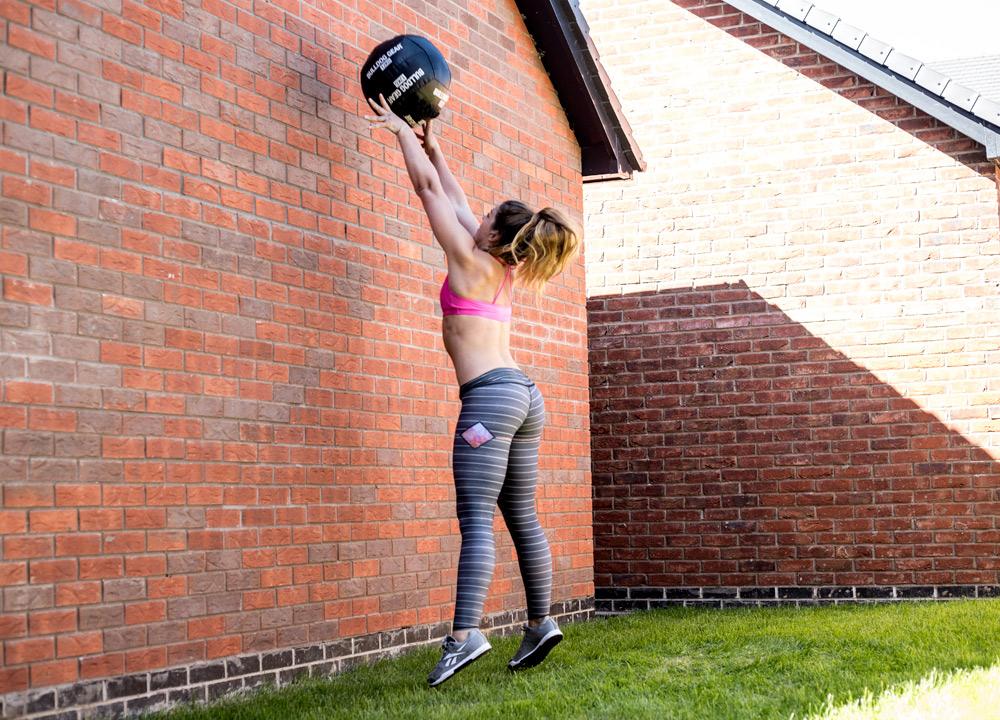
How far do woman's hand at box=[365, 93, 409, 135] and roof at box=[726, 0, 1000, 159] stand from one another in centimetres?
558

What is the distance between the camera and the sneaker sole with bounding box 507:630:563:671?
205 inches

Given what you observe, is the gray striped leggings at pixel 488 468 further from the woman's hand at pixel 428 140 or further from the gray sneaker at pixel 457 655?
the woman's hand at pixel 428 140

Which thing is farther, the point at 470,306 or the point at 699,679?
the point at 470,306

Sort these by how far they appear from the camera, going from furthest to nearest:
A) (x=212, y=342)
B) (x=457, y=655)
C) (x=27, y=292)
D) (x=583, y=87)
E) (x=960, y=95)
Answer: (x=960, y=95) → (x=583, y=87) → (x=212, y=342) → (x=457, y=655) → (x=27, y=292)

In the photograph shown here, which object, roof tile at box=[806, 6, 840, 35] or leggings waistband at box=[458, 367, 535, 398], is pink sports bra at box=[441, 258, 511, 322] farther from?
roof tile at box=[806, 6, 840, 35]

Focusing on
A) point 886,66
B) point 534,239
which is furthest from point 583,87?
point 534,239

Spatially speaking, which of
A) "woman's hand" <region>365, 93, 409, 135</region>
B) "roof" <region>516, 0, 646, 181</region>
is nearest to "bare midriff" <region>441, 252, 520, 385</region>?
"woman's hand" <region>365, 93, 409, 135</region>

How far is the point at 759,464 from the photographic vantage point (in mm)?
9969

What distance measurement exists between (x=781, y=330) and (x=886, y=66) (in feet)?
7.26

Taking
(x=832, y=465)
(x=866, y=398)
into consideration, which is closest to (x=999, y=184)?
(x=866, y=398)

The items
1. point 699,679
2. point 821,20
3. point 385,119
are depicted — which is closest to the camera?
point 699,679

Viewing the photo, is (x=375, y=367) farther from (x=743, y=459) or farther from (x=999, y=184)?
(x=999, y=184)

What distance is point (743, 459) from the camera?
394 inches

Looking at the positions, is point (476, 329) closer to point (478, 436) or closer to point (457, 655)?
point (478, 436)
